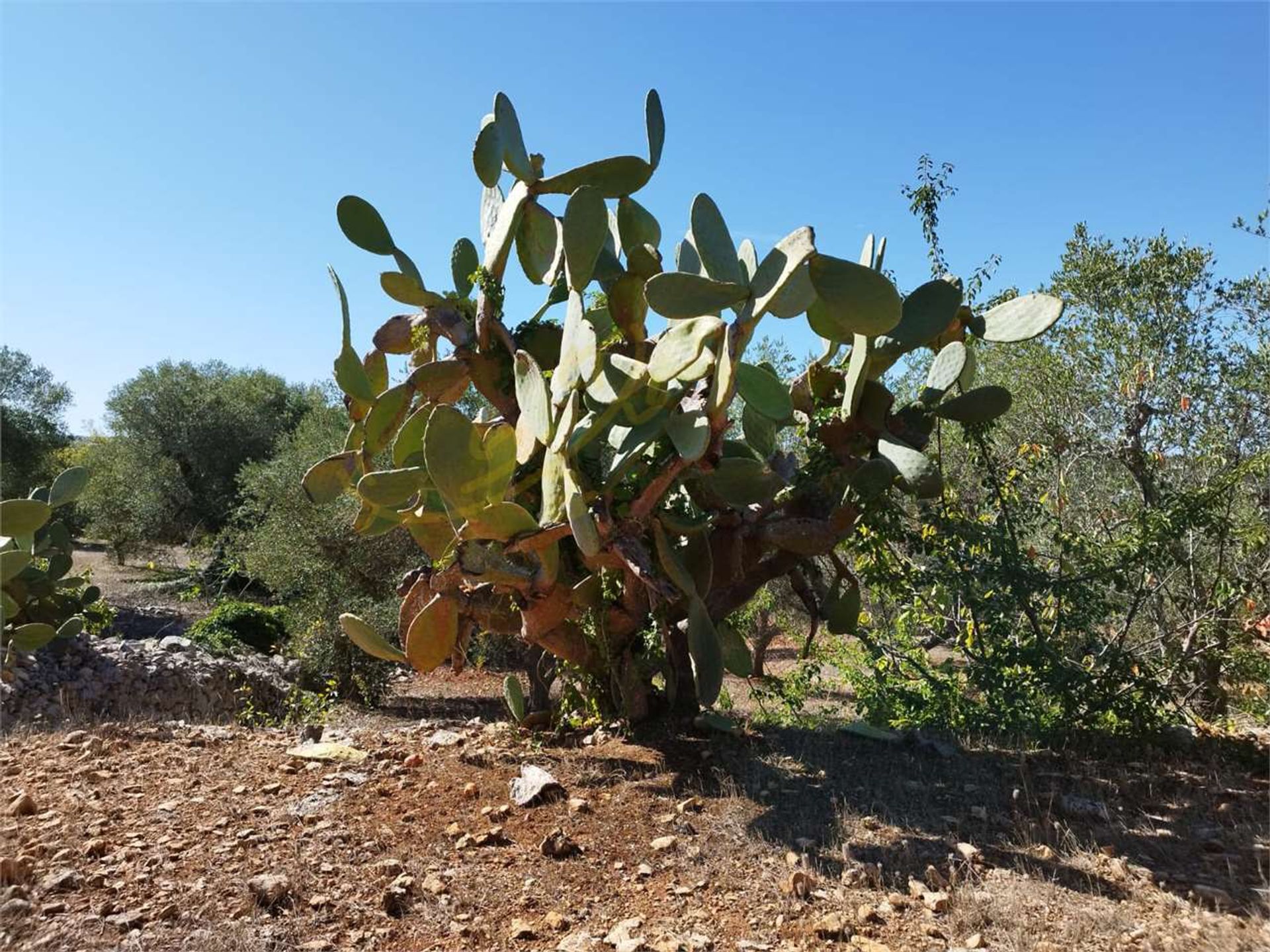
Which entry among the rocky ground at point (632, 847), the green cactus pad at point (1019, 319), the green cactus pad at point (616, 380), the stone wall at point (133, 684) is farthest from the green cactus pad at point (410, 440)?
the stone wall at point (133, 684)

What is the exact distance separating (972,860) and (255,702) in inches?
285

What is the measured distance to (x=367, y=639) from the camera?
4.17 meters

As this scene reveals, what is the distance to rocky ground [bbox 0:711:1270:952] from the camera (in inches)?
97.6

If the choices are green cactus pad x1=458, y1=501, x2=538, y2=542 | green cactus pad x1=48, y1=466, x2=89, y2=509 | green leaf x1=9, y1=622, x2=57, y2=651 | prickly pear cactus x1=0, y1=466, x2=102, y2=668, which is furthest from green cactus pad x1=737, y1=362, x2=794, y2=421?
green leaf x1=9, y1=622, x2=57, y2=651

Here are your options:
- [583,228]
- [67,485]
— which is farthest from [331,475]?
[67,485]

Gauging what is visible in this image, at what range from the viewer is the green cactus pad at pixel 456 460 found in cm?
311

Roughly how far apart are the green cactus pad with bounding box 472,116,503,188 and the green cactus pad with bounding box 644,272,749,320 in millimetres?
1325

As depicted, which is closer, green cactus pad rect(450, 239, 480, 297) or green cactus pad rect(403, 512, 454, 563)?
green cactus pad rect(403, 512, 454, 563)

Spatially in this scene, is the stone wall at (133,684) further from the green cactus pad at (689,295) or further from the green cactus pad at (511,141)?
the green cactus pad at (689,295)

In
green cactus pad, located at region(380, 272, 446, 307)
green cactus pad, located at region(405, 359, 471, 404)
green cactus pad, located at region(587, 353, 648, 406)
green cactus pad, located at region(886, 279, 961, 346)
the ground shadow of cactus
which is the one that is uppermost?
green cactus pad, located at region(380, 272, 446, 307)

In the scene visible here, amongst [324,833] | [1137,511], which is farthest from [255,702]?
[1137,511]

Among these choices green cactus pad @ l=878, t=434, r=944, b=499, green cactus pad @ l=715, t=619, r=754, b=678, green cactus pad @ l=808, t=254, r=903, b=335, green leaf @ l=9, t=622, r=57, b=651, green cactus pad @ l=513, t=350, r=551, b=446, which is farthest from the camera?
green leaf @ l=9, t=622, r=57, b=651

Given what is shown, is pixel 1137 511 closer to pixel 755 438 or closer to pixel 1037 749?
pixel 1037 749

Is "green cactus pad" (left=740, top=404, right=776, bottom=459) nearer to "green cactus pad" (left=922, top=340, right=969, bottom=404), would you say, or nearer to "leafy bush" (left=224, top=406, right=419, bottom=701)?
"green cactus pad" (left=922, top=340, right=969, bottom=404)
